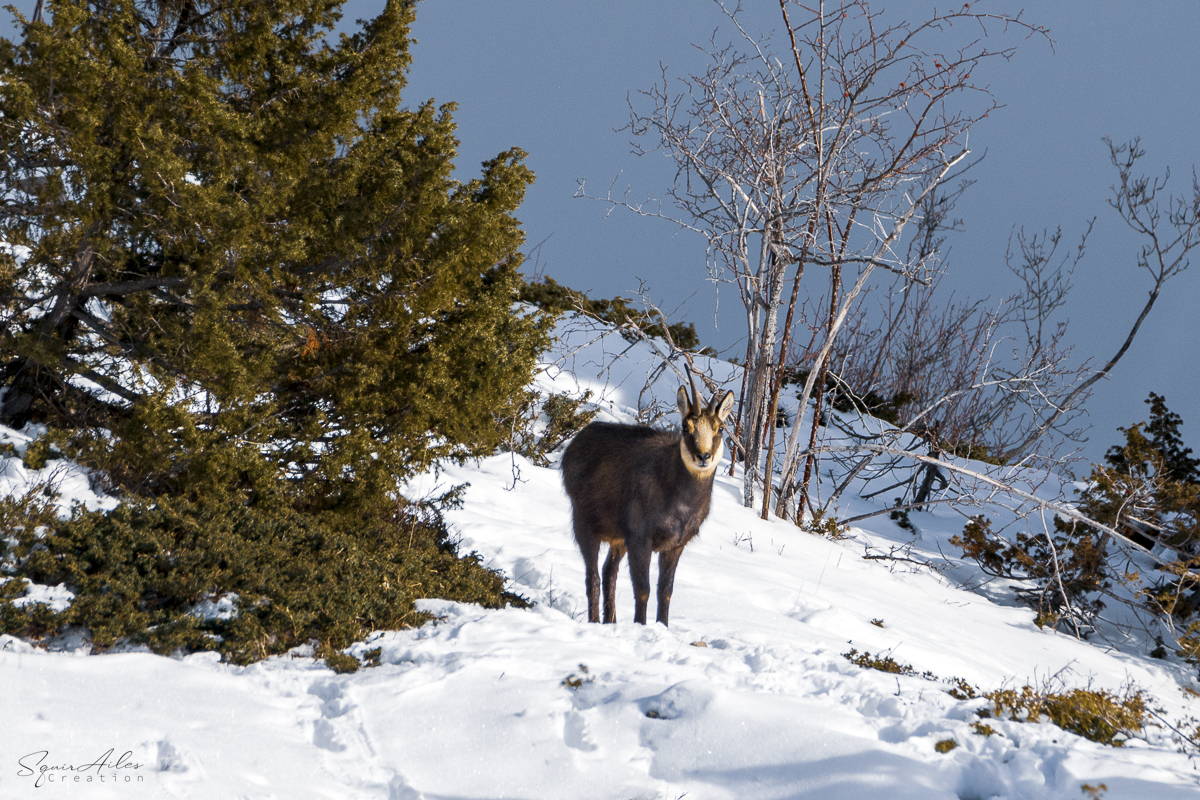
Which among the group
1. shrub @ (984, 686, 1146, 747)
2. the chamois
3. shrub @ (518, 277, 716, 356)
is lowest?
shrub @ (984, 686, 1146, 747)

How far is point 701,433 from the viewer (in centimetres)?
599

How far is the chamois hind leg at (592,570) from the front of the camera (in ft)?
22.4

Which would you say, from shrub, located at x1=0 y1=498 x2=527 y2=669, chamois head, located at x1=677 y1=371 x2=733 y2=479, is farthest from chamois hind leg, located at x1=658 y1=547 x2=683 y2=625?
shrub, located at x1=0 y1=498 x2=527 y2=669

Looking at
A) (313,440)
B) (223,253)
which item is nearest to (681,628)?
(313,440)

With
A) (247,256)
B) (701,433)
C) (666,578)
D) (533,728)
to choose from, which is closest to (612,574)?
(666,578)

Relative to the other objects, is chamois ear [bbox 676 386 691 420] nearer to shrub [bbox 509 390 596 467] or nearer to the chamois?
the chamois

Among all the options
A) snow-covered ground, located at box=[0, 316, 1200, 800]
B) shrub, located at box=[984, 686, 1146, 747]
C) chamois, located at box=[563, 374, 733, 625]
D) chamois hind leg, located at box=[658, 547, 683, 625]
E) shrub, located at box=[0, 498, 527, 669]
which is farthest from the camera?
chamois hind leg, located at box=[658, 547, 683, 625]

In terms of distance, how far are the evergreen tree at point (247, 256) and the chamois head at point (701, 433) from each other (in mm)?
2257

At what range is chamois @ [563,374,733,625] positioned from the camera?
20.2 ft

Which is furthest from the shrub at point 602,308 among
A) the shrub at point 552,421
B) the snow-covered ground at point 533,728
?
the snow-covered ground at point 533,728

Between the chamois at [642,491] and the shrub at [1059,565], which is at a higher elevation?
the chamois at [642,491]

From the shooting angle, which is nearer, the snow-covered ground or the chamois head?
the snow-covered ground

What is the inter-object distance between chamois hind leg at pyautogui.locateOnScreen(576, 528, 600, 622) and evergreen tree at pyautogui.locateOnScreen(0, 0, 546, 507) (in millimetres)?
1747

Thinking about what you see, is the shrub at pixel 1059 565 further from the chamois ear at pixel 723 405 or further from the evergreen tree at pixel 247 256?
the evergreen tree at pixel 247 256
